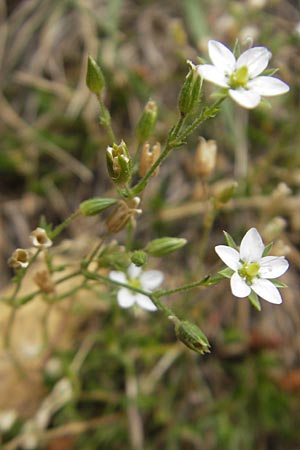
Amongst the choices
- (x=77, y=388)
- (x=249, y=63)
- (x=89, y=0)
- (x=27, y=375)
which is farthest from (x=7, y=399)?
(x=89, y=0)

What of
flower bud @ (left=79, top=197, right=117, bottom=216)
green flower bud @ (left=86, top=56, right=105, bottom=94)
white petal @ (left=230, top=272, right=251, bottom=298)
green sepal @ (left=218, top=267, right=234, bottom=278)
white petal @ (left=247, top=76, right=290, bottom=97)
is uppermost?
green flower bud @ (left=86, top=56, right=105, bottom=94)

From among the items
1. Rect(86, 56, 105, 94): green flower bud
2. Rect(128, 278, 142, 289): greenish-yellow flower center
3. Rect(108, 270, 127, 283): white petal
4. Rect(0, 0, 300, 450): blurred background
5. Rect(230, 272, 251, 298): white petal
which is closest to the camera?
Rect(230, 272, 251, 298): white petal

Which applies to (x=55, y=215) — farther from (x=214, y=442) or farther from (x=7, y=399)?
(x=214, y=442)

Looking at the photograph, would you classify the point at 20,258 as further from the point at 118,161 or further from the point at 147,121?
the point at 147,121

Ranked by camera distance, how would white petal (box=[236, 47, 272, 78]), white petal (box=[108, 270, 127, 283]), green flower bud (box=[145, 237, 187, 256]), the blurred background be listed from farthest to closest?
the blurred background
white petal (box=[108, 270, 127, 283])
green flower bud (box=[145, 237, 187, 256])
white petal (box=[236, 47, 272, 78])

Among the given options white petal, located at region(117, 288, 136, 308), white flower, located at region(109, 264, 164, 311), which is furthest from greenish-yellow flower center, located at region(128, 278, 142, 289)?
white petal, located at region(117, 288, 136, 308)

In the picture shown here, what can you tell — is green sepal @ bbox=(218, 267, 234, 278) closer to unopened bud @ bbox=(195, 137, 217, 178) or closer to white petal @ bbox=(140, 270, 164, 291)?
white petal @ bbox=(140, 270, 164, 291)

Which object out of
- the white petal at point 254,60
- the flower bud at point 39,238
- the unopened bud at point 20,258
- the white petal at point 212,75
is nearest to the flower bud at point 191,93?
the white petal at point 212,75
